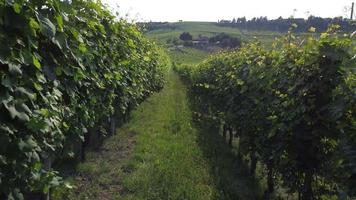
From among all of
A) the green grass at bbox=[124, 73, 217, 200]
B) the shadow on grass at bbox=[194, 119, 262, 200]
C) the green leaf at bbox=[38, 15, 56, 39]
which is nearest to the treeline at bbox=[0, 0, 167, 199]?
the green leaf at bbox=[38, 15, 56, 39]

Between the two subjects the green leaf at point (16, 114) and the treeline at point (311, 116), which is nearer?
the green leaf at point (16, 114)

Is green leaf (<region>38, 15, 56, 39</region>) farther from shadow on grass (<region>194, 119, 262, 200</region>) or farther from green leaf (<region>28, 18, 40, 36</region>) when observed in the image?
shadow on grass (<region>194, 119, 262, 200</region>)

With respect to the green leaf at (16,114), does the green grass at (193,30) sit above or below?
below

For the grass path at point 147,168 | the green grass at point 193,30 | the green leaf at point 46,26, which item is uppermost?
the green leaf at point 46,26

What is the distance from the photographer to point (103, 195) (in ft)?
23.5

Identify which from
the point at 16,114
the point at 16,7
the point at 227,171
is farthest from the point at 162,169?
the point at 16,7

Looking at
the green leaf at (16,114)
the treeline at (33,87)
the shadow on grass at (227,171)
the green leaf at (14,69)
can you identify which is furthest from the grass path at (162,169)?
the green leaf at (14,69)

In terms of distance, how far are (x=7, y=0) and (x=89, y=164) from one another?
230 inches

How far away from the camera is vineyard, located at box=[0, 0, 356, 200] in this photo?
3.73 meters

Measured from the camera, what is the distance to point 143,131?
1268cm

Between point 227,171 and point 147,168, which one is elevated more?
point 147,168

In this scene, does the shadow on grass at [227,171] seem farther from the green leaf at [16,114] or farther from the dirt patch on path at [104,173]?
the green leaf at [16,114]

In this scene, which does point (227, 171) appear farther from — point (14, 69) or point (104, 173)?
point (14, 69)

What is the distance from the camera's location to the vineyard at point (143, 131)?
12.3ft
